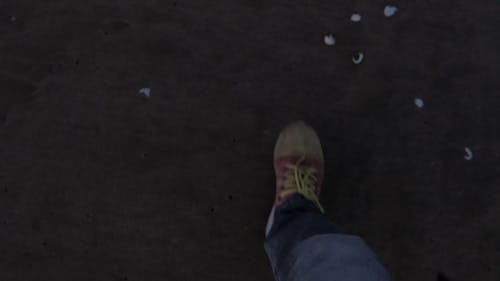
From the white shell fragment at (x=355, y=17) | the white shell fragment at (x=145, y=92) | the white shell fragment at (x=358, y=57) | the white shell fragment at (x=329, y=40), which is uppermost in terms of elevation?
the white shell fragment at (x=355, y=17)

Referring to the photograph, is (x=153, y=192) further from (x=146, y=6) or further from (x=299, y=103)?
(x=146, y=6)

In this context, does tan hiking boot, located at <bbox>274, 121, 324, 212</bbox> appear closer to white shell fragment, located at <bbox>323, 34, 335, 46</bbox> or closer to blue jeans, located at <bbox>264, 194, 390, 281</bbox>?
blue jeans, located at <bbox>264, 194, 390, 281</bbox>

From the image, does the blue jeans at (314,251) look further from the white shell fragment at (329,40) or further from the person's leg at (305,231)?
the white shell fragment at (329,40)

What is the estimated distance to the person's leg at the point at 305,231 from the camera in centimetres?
160

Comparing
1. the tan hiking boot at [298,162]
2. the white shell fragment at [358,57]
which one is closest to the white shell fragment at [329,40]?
the white shell fragment at [358,57]

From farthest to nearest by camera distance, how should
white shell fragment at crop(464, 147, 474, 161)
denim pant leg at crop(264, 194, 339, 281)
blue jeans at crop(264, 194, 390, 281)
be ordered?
white shell fragment at crop(464, 147, 474, 161), denim pant leg at crop(264, 194, 339, 281), blue jeans at crop(264, 194, 390, 281)

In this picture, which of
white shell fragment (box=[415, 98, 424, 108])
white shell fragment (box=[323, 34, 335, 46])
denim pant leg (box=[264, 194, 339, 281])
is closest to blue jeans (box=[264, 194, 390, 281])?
denim pant leg (box=[264, 194, 339, 281])

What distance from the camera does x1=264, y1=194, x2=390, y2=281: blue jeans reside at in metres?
1.58

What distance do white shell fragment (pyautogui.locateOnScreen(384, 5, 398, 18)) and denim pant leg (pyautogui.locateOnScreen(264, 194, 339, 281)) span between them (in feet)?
3.64

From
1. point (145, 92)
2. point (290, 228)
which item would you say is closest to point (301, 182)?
point (290, 228)

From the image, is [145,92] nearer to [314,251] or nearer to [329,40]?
[329,40]

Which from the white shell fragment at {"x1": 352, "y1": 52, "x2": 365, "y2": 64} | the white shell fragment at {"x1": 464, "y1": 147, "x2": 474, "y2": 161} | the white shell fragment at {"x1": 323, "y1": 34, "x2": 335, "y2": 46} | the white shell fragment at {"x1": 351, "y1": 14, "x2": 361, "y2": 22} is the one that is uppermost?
the white shell fragment at {"x1": 351, "y1": 14, "x2": 361, "y2": 22}

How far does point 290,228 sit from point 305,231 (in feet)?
0.28

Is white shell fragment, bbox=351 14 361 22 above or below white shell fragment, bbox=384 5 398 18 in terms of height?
below
